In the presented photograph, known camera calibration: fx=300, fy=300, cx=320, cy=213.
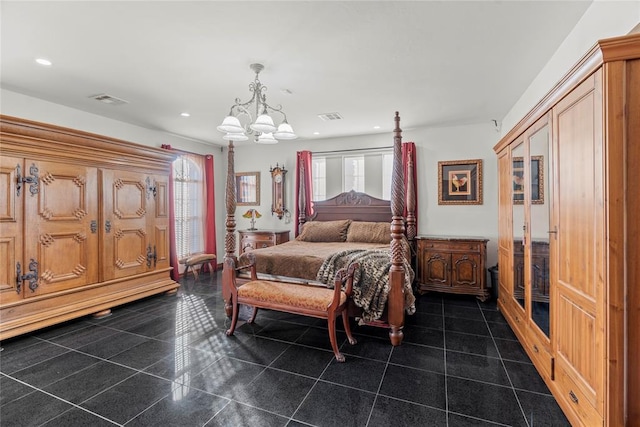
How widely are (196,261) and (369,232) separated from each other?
3.11m

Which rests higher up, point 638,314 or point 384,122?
point 384,122

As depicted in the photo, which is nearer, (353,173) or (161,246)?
(161,246)

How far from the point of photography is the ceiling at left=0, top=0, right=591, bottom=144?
2.01m

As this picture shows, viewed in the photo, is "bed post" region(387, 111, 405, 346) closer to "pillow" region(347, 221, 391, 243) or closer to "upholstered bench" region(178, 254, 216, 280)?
"pillow" region(347, 221, 391, 243)

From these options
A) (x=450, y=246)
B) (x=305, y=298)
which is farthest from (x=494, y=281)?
(x=305, y=298)

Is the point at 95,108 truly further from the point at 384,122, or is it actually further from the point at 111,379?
the point at 384,122

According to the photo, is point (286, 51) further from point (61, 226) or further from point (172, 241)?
point (172, 241)

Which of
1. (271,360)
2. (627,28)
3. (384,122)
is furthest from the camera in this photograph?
(384,122)

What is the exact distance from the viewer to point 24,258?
301cm

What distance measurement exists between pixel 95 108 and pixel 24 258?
2.05 meters

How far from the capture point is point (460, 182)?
4.77 meters

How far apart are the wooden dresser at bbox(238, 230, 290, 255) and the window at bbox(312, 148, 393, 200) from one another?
985 mm

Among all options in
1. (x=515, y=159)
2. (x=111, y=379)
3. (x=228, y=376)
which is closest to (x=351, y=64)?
(x=515, y=159)

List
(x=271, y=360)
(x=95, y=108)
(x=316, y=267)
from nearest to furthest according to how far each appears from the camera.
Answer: (x=271, y=360) → (x=316, y=267) → (x=95, y=108)
